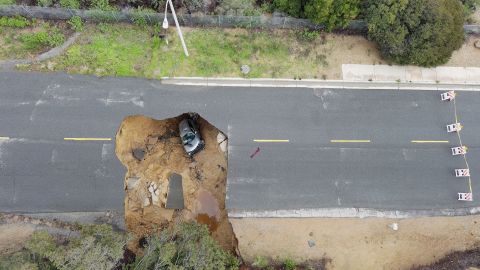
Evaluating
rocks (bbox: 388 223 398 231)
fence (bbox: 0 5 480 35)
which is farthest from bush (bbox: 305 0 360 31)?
rocks (bbox: 388 223 398 231)

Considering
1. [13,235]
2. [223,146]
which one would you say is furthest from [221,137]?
[13,235]

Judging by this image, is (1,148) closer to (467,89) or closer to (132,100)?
(132,100)

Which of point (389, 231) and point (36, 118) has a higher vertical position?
point (36, 118)

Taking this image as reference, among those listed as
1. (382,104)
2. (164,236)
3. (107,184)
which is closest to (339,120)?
(382,104)

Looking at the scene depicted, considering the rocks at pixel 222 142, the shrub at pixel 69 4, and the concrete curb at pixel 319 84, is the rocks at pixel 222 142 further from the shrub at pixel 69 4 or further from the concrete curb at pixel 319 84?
the shrub at pixel 69 4

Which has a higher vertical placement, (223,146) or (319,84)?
(319,84)

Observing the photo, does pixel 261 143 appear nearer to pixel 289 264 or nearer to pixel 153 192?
pixel 289 264
